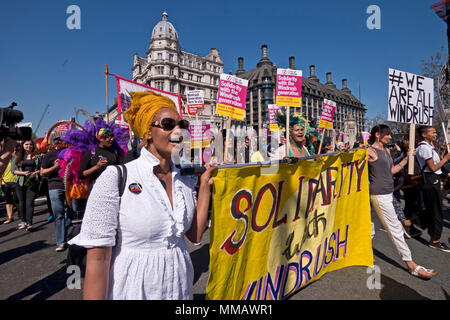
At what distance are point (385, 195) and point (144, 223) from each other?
331 centimetres

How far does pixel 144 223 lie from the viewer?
1.19 meters

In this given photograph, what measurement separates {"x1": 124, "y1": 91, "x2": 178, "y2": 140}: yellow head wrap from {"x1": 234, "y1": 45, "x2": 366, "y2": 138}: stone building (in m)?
50.7

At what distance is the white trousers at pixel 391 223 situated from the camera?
123 inches

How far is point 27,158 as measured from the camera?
5586mm

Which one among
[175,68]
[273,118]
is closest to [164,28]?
[175,68]

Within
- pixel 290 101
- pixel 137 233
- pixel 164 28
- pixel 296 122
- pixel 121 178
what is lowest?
pixel 137 233

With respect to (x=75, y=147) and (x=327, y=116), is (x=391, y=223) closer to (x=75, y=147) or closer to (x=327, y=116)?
(x=327, y=116)

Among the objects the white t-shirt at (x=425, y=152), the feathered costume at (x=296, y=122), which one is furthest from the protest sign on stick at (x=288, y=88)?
the white t-shirt at (x=425, y=152)

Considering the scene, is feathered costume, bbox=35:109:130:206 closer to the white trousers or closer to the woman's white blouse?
the woman's white blouse

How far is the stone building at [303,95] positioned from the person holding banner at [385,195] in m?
48.6

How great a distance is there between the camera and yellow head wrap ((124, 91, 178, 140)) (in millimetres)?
1381
